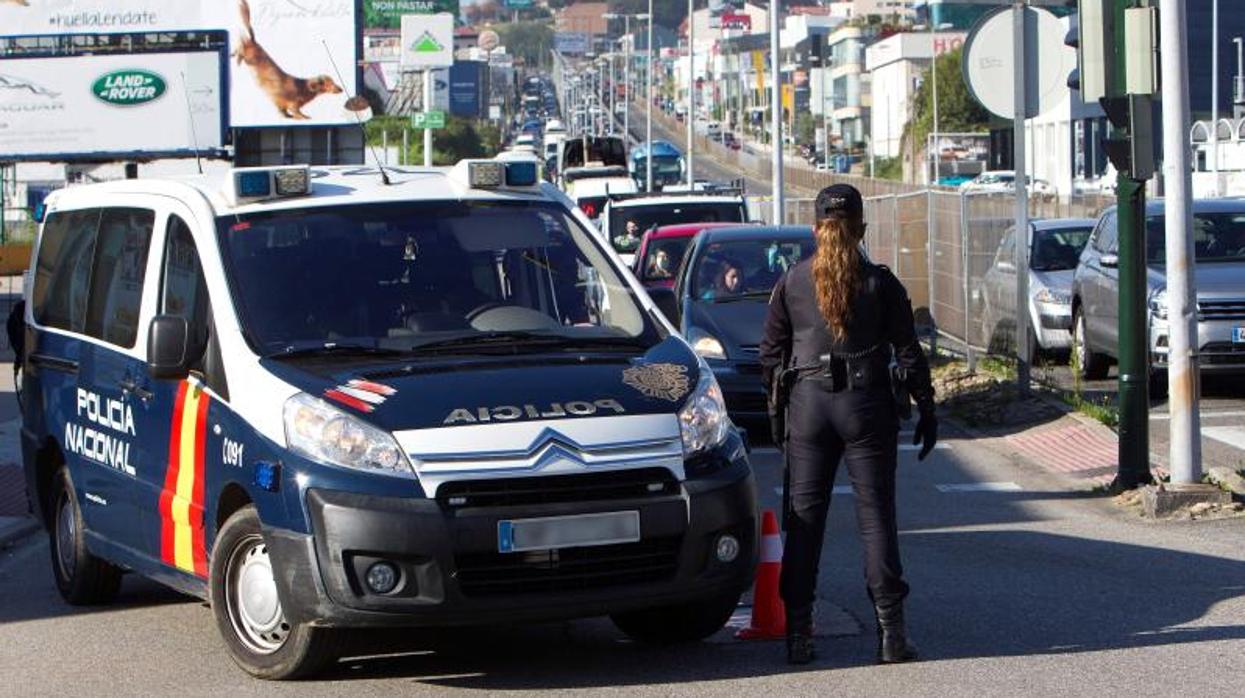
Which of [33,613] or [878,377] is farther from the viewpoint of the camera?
[33,613]

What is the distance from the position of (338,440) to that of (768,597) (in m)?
2.07

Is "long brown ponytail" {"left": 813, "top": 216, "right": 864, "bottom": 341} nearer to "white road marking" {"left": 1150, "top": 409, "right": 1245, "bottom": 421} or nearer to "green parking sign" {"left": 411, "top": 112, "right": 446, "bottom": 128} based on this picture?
"white road marking" {"left": 1150, "top": 409, "right": 1245, "bottom": 421}

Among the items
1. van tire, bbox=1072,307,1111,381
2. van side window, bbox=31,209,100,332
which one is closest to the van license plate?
van side window, bbox=31,209,100,332

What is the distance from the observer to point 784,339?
790cm

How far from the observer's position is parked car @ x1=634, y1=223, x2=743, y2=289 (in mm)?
22156

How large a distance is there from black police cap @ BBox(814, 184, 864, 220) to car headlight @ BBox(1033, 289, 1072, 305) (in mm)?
13683

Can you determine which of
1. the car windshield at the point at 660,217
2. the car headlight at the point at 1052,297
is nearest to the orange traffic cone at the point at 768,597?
the car headlight at the point at 1052,297

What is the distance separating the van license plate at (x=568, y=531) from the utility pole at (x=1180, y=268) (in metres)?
5.39

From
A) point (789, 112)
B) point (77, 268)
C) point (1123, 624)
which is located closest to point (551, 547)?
point (1123, 624)

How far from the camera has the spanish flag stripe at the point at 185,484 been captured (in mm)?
8141

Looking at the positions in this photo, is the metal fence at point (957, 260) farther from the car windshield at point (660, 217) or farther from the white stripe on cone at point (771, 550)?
the white stripe on cone at point (771, 550)

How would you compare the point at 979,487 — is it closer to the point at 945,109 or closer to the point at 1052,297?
the point at 1052,297

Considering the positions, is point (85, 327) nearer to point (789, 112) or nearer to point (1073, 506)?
point (1073, 506)

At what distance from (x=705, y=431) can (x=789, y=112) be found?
150 meters
